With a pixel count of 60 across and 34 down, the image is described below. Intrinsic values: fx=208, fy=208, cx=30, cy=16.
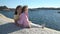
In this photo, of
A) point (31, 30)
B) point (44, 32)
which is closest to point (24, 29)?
point (31, 30)

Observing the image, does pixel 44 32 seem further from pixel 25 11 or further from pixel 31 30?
pixel 25 11

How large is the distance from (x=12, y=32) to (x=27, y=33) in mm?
801

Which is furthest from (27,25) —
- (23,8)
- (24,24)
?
(23,8)

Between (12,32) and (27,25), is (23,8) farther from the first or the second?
(12,32)

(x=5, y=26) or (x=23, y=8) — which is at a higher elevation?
(x=23, y=8)

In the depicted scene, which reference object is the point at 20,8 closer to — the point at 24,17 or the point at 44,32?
the point at 24,17

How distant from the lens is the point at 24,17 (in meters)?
12.3

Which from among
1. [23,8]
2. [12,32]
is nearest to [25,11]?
[23,8]

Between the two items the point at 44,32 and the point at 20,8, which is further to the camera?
the point at 20,8

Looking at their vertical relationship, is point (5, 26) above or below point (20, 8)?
below

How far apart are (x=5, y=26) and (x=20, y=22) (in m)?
0.92

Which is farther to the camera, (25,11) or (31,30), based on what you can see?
(25,11)

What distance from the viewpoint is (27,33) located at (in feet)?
35.2

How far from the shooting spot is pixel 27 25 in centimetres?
1200
